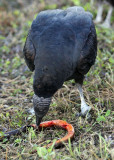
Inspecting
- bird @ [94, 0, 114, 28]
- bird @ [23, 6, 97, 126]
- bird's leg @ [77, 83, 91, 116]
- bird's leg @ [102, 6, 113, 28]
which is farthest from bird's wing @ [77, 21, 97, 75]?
bird @ [94, 0, 114, 28]

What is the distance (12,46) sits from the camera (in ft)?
23.9

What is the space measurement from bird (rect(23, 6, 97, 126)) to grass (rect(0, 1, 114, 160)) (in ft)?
1.63

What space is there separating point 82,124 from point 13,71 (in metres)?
2.53

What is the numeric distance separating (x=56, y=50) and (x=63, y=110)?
1488 millimetres

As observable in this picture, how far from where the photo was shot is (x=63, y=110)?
477cm

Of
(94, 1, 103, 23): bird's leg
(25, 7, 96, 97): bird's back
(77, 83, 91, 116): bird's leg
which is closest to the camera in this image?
(25, 7, 96, 97): bird's back

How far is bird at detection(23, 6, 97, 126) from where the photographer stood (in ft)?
11.6

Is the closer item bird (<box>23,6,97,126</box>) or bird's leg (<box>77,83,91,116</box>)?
bird (<box>23,6,97,126</box>)

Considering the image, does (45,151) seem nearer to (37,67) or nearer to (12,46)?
(37,67)

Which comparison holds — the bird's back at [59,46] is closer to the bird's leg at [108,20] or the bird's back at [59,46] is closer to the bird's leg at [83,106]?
the bird's leg at [83,106]

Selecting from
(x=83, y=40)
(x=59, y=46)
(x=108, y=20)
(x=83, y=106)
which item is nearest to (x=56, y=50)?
(x=59, y=46)

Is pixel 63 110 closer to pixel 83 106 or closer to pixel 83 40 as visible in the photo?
pixel 83 106

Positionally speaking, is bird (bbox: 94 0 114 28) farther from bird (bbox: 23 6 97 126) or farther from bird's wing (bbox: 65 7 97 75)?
bird's wing (bbox: 65 7 97 75)

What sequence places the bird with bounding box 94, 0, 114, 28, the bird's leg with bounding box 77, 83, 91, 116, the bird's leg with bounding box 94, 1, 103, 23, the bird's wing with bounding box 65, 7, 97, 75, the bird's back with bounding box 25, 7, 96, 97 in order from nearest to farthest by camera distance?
the bird's back with bounding box 25, 7, 96, 97 < the bird's wing with bounding box 65, 7, 97, 75 < the bird's leg with bounding box 77, 83, 91, 116 < the bird with bounding box 94, 0, 114, 28 < the bird's leg with bounding box 94, 1, 103, 23
